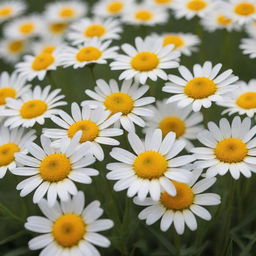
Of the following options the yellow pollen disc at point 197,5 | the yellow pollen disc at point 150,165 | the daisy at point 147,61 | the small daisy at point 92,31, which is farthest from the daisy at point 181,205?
the yellow pollen disc at point 197,5

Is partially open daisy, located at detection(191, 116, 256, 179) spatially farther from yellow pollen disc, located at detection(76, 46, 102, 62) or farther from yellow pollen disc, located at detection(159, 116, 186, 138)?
yellow pollen disc, located at detection(76, 46, 102, 62)

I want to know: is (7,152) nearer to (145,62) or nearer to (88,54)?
(88,54)

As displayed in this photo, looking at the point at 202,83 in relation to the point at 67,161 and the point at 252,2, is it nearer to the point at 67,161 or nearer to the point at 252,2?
the point at 67,161

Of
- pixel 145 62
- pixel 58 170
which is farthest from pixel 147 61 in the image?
pixel 58 170

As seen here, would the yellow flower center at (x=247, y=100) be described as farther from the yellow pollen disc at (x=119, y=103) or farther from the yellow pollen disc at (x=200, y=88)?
the yellow pollen disc at (x=119, y=103)

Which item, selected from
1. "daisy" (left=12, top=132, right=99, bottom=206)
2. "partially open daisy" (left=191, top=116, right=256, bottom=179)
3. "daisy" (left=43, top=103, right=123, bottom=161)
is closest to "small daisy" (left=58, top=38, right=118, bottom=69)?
"daisy" (left=43, top=103, right=123, bottom=161)

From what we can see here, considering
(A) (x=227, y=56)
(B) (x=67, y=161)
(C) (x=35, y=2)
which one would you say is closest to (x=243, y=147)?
(B) (x=67, y=161)
